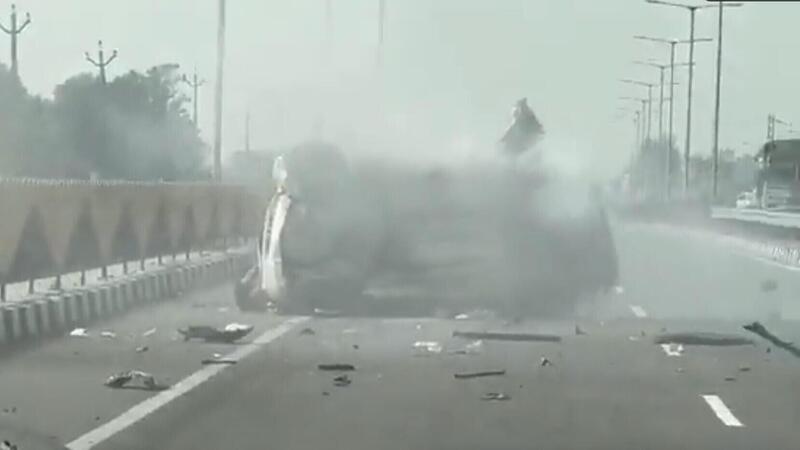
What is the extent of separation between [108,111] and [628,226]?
2033 centimetres

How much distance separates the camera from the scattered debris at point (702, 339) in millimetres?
19297

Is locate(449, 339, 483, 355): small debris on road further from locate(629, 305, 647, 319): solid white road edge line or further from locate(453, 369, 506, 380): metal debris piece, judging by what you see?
locate(629, 305, 647, 319): solid white road edge line

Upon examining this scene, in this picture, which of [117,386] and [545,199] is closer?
[117,386]

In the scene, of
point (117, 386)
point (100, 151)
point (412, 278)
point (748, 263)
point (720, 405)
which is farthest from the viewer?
point (100, 151)

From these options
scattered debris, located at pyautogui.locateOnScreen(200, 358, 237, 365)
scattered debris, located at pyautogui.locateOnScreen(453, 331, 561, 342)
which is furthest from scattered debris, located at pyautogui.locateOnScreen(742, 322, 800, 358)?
scattered debris, located at pyautogui.locateOnScreen(200, 358, 237, 365)

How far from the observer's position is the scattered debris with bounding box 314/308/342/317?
23027 millimetres

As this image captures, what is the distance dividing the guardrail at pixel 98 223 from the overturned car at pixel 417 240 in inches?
118

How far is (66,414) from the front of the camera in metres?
12.7

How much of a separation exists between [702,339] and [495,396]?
5.99 metres

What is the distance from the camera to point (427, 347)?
18.4 m

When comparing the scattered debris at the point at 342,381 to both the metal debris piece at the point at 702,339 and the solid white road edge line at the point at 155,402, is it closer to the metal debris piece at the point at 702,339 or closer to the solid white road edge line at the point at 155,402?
the solid white road edge line at the point at 155,402

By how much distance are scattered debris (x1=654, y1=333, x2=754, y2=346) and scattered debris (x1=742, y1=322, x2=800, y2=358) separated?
274 mm

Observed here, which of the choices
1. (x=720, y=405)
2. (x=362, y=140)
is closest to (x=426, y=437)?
(x=720, y=405)

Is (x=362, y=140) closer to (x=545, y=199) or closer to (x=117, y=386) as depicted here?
(x=545, y=199)
